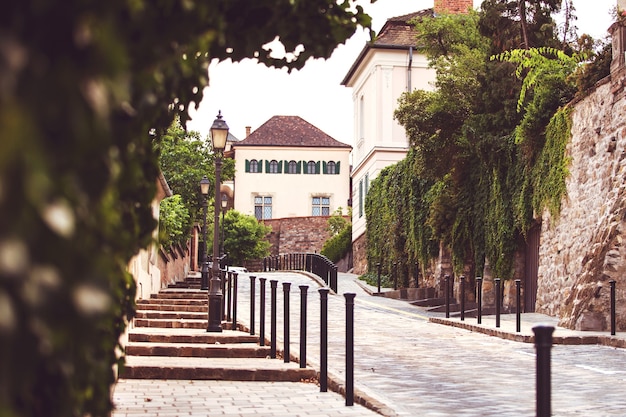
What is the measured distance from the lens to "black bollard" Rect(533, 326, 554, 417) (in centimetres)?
435

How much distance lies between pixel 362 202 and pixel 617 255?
27.6 metres

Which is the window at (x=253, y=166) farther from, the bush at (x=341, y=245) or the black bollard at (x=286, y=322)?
the black bollard at (x=286, y=322)

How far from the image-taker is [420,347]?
13.9 metres

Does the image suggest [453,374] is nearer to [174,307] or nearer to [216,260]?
[216,260]

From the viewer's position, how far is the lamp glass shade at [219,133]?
15.6 metres

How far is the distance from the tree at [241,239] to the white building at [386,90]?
41.1ft

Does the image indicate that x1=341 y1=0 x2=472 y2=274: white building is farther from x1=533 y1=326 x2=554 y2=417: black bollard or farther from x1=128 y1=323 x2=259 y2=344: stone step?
x1=533 y1=326 x2=554 y2=417: black bollard

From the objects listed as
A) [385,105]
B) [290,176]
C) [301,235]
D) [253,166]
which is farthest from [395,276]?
[253,166]

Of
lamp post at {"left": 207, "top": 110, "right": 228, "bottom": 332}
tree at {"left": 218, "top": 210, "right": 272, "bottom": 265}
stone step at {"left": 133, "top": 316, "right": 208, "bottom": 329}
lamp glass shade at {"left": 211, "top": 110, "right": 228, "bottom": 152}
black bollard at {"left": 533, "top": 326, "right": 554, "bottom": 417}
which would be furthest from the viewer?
tree at {"left": 218, "top": 210, "right": 272, "bottom": 265}

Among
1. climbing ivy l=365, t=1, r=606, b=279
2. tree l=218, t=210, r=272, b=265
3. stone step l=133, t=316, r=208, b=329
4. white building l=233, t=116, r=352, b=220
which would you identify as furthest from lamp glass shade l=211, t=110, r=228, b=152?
white building l=233, t=116, r=352, b=220

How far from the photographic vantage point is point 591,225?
17406 millimetres

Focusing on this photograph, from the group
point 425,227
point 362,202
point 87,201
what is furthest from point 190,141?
point 87,201

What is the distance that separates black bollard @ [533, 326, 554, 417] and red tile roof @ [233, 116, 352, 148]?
70864mm

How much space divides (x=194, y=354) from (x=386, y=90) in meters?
32.1
